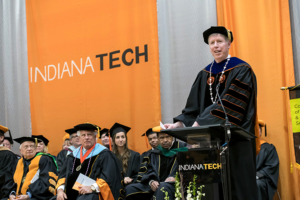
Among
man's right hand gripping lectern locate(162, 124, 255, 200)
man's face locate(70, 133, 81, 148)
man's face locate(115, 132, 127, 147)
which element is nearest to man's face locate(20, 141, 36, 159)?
man's face locate(70, 133, 81, 148)

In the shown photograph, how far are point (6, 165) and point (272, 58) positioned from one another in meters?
4.69

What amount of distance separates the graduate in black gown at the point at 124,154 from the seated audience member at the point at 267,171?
1941mm

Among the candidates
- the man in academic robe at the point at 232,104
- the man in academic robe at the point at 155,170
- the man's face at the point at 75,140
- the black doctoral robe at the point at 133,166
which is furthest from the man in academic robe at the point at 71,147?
the man in academic robe at the point at 232,104

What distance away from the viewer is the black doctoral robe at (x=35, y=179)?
5250mm

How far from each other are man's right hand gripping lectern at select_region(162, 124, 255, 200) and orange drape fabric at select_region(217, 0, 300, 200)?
299 centimetres

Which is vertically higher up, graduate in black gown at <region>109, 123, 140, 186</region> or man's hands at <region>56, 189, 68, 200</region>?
graduate in black gown at <region>109, 123, 140, 186</region>

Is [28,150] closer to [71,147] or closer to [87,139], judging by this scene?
[71,147]

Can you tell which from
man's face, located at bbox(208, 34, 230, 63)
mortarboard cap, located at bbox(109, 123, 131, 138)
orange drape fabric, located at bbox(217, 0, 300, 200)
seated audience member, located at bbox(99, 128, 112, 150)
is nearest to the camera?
man's face, located at bbox(208, 34, 230, 63)

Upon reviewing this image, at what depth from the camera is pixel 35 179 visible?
538cm

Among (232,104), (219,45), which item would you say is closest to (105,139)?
(219,45)

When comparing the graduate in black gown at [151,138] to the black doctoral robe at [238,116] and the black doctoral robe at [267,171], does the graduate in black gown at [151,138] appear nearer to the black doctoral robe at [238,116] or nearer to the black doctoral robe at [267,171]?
the black doctoral robe at [267,171]

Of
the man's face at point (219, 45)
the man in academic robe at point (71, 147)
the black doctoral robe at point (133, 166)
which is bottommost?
the black doctoral robe at point (133, 166)

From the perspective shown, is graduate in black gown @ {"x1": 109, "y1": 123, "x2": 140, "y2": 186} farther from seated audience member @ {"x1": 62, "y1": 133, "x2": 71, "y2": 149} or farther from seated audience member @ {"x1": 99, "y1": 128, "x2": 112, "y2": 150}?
seated audience member @ {"x1": 62, "y1": 133, "x2": 71, "y2": 149}

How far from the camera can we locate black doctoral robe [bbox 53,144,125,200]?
457 cm
